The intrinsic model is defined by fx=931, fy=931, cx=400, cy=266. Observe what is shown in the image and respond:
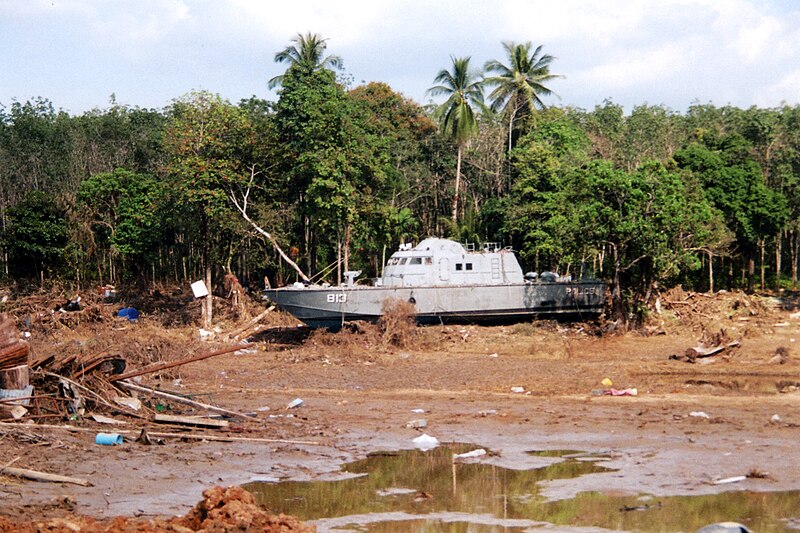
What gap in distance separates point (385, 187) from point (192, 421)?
26.0 meters

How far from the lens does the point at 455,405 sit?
17484mm

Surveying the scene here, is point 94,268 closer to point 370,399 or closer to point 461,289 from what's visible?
Answer: point 461,289

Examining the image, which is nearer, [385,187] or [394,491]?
[394,491]

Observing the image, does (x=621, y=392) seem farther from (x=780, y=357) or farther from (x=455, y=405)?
(x=780, y=357)

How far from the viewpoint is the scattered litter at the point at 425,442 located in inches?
547

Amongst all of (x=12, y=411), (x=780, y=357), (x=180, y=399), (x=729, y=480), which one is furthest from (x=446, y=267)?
(x=729, y=480)

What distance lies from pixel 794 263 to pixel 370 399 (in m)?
26.6

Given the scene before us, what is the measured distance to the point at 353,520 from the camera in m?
10.1

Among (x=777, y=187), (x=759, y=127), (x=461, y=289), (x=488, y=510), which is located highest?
(x=759, y=127)

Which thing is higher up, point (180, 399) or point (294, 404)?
point (180, 399)

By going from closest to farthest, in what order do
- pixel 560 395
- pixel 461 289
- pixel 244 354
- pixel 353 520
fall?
pixel 353 520
pixel 560 395
pixel 244 354
pixel 461 289

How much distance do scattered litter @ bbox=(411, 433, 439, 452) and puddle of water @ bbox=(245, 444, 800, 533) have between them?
4.01 ft

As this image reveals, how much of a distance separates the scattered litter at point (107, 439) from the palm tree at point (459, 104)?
28.5 meters

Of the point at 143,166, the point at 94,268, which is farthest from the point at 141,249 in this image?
the point at 143,166
